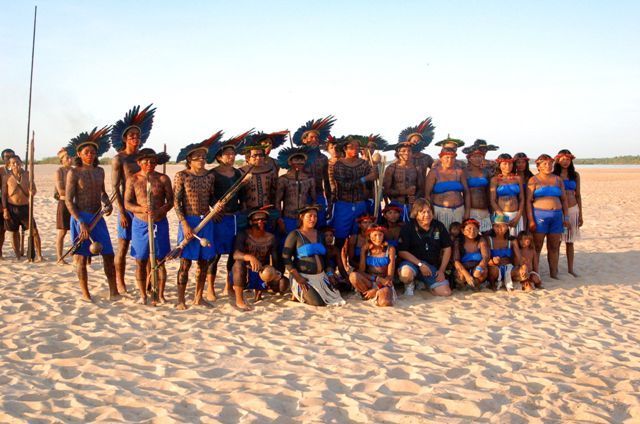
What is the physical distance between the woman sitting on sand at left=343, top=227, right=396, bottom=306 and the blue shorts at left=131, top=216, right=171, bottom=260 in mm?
2248

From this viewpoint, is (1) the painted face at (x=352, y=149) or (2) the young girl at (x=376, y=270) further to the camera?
(1) the painted face at (x=352, y=149)

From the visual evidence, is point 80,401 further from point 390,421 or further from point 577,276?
point 577,276

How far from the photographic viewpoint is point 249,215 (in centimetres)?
672

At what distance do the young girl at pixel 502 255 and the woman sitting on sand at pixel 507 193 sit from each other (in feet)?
0.76

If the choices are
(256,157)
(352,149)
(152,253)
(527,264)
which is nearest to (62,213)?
(152,253)

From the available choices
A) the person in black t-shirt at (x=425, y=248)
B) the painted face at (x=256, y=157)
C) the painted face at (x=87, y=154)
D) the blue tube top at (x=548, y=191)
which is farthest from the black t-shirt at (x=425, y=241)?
the painted face at (x=87, y=154)

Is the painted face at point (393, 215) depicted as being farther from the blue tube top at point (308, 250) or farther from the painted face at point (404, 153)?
the blue tube top at point (308, 250)

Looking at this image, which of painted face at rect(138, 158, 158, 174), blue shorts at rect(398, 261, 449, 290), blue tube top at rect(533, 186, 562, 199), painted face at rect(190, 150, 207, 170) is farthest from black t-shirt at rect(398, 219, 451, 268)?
painted face at rect(138, 158, 158, 174)

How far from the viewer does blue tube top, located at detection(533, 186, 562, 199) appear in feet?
25.5

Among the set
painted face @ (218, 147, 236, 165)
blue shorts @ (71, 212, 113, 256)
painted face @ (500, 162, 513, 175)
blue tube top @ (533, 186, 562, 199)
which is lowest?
blue shorts @ (71, 212, 113, 256)

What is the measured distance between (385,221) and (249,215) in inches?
73.9

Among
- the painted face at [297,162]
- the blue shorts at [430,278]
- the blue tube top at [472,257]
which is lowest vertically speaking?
the blue shorts at [430,278]

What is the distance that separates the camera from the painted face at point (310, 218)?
6734 mm

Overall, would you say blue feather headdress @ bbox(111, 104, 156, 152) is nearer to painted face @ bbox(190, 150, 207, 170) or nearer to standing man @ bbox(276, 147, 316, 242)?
painted face @ bbox(190, 150, 207, 170)
